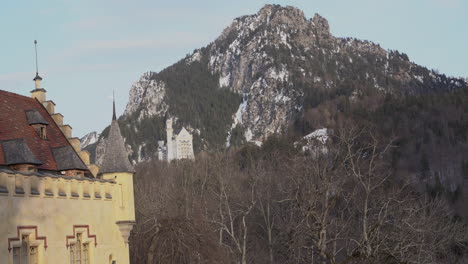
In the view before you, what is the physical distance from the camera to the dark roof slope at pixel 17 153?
Result: 28.3m

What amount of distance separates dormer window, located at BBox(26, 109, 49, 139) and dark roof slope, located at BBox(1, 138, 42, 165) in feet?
12.2

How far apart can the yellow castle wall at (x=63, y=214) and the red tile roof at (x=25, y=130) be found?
90.5 inches

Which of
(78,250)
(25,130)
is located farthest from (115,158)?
(78,250)

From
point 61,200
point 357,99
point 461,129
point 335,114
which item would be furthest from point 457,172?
point 61,200

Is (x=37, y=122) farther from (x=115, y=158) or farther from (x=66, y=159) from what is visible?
(x=115, y=158)

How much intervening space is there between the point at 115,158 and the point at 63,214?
6.26 metres

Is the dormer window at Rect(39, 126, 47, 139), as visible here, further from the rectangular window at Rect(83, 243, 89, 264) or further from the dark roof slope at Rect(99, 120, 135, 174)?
the rectangular window at Rect(83, 243, 89, 264)

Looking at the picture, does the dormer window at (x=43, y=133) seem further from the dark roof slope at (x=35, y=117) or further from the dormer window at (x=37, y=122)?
the dark roof slope at (x=35, y=117)

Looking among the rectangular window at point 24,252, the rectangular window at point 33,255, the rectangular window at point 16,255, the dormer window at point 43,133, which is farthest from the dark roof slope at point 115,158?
the rectangular window at point 16,255

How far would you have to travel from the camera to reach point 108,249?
32.7 metres

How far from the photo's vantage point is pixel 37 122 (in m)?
32.7

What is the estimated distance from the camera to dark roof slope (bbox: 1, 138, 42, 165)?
28.3m

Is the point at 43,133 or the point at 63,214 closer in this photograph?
the point at 63,214

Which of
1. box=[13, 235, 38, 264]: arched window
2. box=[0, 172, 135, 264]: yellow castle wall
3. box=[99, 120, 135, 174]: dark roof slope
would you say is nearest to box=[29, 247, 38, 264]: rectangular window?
box=[13, 235, 38, 264]: arched window
